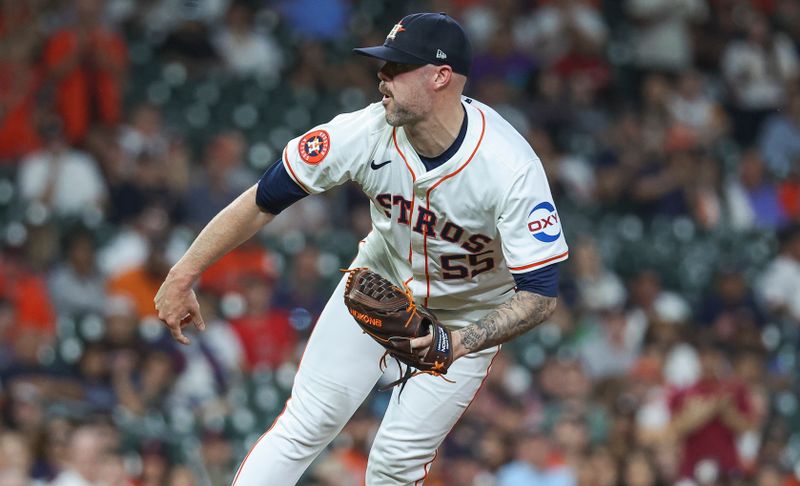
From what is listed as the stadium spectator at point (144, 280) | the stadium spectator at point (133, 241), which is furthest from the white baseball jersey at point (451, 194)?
the stadium spectator at point (133, 241)

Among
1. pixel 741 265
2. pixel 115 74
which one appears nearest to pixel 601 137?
pixel 741 265

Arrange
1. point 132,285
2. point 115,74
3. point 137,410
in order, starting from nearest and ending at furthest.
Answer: point 137,410
point 132,285
point 115,74

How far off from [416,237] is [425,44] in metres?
0.70

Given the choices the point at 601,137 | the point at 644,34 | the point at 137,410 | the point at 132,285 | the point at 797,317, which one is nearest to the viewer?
the point at 137,410

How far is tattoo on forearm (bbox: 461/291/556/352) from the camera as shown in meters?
4.25

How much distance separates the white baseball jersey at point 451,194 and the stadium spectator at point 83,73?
554cm

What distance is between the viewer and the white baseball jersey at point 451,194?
14.3ft

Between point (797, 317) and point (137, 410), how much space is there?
5.80 m

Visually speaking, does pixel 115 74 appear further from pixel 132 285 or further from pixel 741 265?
pixel 741 265

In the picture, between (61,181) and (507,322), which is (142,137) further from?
(507,322)

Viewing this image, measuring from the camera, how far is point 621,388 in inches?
370

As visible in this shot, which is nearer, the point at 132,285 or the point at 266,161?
the point at 132,285

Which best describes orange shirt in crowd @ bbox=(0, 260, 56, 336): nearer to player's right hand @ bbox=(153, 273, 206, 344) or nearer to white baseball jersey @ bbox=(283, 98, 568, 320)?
player's right hand @ bbox=(153, 273, 206, 344)

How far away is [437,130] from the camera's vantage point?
176 inches
